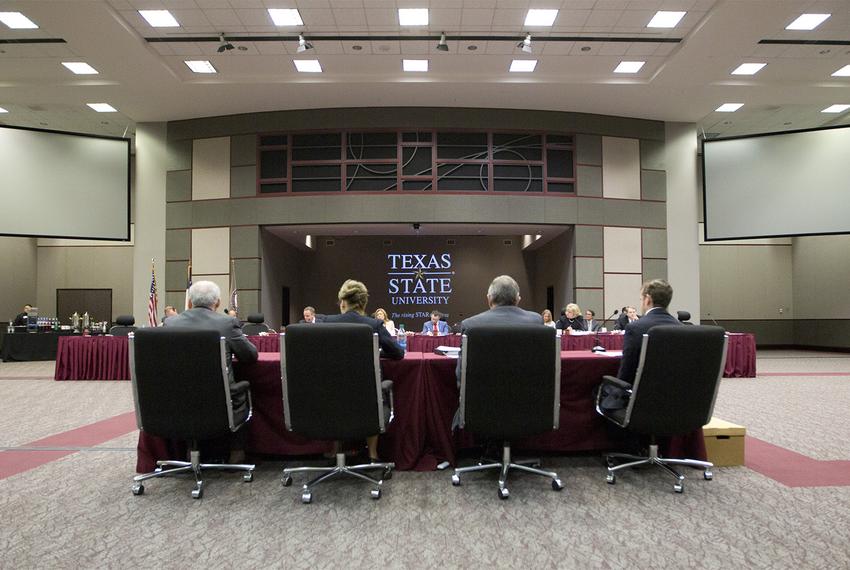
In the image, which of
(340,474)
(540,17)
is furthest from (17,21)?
(340,474)

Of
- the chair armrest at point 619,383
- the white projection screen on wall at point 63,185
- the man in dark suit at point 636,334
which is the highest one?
the white projection screen on wall at point 63,185

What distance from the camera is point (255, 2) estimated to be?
24.8 feet

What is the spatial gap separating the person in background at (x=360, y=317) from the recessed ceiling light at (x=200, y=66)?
8.15m

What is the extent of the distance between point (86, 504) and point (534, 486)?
8.25 ft

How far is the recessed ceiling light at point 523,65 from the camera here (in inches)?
367

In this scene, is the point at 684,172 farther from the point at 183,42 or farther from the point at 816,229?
the point at 183,42

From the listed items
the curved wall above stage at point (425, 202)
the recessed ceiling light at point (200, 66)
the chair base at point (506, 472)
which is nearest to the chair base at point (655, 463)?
the chair base at point (506, 472)

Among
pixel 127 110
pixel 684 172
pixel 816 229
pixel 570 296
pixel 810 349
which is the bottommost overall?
pixel 810 349

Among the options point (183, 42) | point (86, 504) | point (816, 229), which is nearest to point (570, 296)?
point (816, 229)

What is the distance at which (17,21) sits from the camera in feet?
25.5

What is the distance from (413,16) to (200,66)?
14.0 feet

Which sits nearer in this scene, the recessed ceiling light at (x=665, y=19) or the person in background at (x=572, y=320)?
the recessed ceiling light at (x=665, y=19)

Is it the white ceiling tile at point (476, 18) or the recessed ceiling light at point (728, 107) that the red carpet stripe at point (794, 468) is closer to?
the white ceiling tile at point (476, 18)

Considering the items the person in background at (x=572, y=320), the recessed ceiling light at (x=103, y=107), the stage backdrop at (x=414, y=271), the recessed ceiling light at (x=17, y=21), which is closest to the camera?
the recessed ceiling light at (x=17, y=21)
